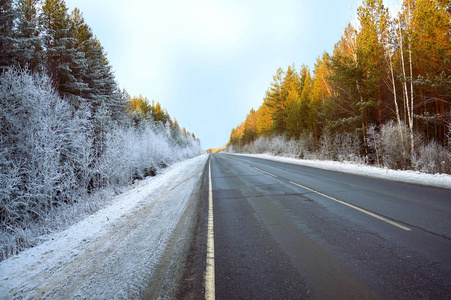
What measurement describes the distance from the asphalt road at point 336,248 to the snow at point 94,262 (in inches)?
44.1

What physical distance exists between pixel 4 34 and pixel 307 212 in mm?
16842

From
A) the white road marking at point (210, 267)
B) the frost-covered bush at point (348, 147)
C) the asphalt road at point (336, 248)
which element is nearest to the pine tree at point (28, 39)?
the white road marking at point (210, 267)

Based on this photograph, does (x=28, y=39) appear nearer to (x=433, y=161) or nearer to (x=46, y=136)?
(x=46, y=136)

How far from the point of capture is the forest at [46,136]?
7.20 m

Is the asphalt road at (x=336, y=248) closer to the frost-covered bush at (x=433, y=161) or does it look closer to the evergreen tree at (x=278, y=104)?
the frost-covered bush at (x=433, y=161)

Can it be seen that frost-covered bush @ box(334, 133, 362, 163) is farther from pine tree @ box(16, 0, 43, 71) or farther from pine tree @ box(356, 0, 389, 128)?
pine tree @ box(16, 0, 43, 71)

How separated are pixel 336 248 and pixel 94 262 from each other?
156 inches

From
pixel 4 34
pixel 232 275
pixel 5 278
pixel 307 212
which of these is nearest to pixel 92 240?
pixel 5 278

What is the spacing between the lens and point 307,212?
5027 mm

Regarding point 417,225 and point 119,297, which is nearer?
point 119,297

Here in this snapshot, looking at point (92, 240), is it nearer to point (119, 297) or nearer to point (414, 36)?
point (119, 297)

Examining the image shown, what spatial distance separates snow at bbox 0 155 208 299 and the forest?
1.35m

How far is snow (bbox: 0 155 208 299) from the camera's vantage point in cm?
247

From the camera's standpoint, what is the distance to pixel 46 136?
27.9 ft
